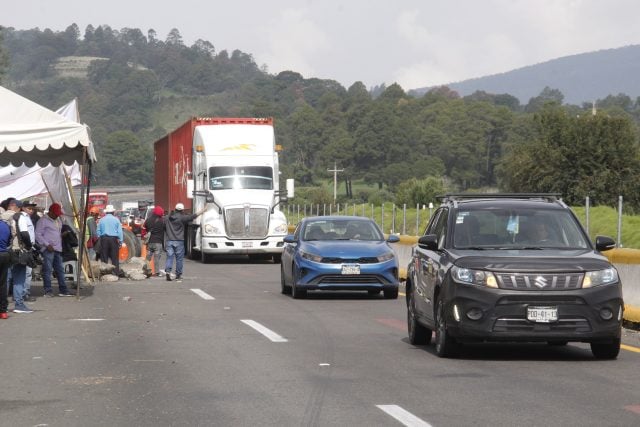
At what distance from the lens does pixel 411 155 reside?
7692 inches

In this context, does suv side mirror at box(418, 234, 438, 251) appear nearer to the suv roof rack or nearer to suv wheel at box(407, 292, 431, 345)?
the suv roof rack

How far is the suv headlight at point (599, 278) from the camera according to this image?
12.6 meters

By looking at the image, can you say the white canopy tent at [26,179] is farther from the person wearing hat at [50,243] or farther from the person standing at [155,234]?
the person wearing hat at [50,243]

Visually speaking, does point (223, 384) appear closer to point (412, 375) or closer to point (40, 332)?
point (412, 375)

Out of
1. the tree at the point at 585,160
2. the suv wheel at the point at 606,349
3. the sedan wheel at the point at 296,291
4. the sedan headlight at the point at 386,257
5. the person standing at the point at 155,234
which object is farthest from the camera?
the tree at the point at 585,160

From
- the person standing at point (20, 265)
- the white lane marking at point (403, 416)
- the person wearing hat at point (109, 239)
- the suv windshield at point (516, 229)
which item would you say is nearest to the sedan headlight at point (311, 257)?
the person standing at point (20, 265)

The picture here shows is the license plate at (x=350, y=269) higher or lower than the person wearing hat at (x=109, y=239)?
lower

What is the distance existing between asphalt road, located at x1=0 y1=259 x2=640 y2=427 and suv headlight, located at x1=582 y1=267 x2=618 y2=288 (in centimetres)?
78

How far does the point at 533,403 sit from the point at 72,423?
11.3 ft

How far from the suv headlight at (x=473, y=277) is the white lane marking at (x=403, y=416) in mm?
3071

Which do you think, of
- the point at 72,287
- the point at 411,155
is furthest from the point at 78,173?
the point at 411,155

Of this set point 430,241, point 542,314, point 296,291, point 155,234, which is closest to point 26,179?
point 155,234

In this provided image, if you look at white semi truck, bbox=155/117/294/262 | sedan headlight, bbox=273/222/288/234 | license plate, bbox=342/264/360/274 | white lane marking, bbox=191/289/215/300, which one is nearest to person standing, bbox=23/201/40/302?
white lane marking, bbox=191/289/215/300

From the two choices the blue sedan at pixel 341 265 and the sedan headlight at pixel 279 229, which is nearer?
the blue sedan at pixel 341 265
